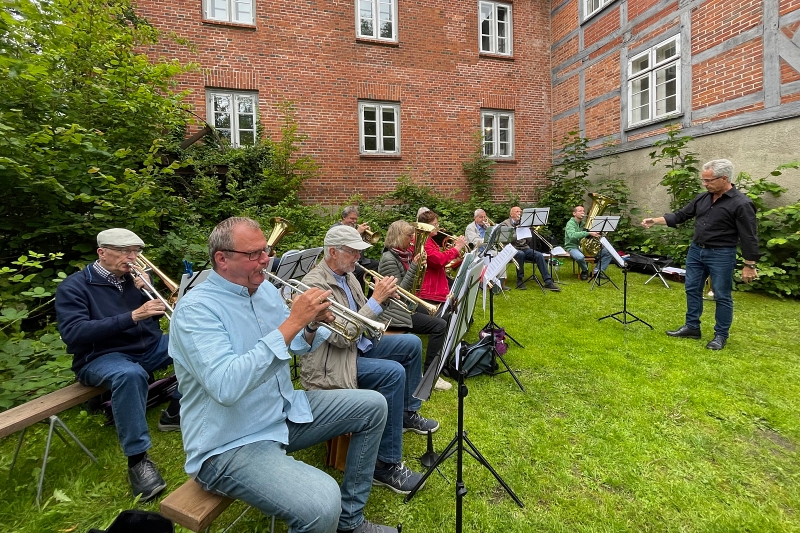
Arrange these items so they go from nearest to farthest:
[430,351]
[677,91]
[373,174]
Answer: [430,351]
[677,91]
[373,174]

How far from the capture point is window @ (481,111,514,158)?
11.5m

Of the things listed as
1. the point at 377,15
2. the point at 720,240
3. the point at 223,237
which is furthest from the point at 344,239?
the point at 377,15

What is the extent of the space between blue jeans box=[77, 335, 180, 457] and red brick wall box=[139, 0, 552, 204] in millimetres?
7531

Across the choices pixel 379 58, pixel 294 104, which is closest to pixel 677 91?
pixel 379 58

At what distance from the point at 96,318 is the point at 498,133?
1104 centimetres

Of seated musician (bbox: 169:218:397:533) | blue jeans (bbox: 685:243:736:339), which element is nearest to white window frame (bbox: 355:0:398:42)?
blue jeans (bbox: 685:243:736:339)

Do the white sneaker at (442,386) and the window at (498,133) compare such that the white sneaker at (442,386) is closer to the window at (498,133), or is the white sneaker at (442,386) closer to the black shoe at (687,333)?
the black shoe at (687,333)

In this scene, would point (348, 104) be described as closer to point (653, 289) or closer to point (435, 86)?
point (435, 86)

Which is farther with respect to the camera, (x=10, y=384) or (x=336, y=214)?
(x=336, y=214)

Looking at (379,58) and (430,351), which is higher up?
(379,58)

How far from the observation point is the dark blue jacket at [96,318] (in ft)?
8.91

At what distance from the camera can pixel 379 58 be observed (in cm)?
1025

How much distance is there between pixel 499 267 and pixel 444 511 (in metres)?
1.95

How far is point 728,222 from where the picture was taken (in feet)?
14.4
